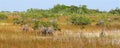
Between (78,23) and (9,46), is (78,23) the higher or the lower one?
the lower one

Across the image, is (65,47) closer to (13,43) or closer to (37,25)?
(13,43)

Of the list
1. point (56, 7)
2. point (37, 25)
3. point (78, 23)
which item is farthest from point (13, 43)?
point (56, 7)

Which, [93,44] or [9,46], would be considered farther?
[93,44]

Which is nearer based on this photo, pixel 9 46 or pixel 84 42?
pixel 9 46

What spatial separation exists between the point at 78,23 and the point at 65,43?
23.2 m

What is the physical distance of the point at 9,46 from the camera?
1048 cm

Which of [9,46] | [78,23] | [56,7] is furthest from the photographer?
[56,7]

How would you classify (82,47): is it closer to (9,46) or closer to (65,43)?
(65,43)

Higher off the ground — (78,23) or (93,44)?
(93,44)

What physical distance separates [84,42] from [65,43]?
1.84 feet

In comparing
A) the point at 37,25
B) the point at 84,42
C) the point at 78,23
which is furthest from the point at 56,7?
the point at 84,42

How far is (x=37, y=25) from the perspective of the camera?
2231cm

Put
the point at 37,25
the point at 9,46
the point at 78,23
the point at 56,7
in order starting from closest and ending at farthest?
the point at 9,46, the point at 37,25, the point at 78,23, the point at 56,7

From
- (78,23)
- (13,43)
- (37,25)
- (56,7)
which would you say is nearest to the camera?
(13,43)
